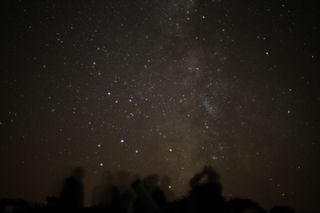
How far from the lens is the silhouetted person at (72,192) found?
5.76 m

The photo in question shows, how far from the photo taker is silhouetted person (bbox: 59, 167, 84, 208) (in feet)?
18.9

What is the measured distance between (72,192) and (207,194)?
2.28 m

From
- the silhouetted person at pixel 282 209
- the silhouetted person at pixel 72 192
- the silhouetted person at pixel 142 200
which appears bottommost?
the silhouetted person at pixel 282 209

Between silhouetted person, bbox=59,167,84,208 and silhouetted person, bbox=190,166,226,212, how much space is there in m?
1.99

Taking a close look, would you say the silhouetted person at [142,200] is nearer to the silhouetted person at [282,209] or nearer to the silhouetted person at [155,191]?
the silhouetted person at [155,191]

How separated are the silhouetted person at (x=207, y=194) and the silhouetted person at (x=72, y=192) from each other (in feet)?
6.52

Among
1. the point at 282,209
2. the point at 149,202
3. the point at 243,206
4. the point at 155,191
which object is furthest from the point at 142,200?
the point at 282,209

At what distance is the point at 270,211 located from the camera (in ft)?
16.5

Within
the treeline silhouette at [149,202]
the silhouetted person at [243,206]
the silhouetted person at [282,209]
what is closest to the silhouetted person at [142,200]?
the treeline silhouette at [149,202]

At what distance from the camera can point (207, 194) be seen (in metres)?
Answer: 5.07

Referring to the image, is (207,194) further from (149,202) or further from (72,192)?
(72,192)

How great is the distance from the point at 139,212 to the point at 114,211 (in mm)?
431

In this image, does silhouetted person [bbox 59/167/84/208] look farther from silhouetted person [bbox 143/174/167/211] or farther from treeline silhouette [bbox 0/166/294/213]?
silhouetted person [bbox 143/174/167/211]

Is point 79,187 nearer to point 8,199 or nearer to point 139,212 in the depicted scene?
point 8,199
